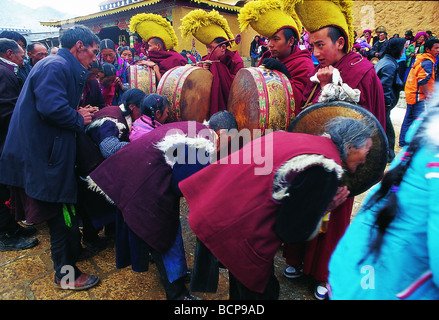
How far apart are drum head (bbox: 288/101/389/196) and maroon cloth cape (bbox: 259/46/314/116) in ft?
1.89

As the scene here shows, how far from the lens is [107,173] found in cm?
214

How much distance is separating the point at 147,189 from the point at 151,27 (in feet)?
10.2

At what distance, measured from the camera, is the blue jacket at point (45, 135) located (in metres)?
2.18

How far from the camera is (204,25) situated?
3547 mm

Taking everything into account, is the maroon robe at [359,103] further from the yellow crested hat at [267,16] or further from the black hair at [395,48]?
the black hair at [395,48]

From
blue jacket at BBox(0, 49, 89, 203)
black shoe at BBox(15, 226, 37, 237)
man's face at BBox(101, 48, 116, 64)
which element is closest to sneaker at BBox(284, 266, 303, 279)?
blue jacket at BBox(0, 49, 89, 203)

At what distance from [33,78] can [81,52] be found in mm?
456

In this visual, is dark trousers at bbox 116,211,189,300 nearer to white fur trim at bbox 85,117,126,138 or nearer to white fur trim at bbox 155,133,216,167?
white fur trim at bbox 155,133,216,167

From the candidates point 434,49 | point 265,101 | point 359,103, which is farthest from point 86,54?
point 434,49

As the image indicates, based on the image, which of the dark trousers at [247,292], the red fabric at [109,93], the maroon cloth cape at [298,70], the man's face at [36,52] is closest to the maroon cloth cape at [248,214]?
the dark trousers at [247,292]

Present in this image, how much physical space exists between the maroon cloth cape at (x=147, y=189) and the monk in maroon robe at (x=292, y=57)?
117 cm

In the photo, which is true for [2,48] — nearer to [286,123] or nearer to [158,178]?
[158,178]

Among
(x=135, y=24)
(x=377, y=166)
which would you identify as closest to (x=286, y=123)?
(x=377, y=166)

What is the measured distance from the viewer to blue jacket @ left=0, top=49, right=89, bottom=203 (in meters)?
2.18
